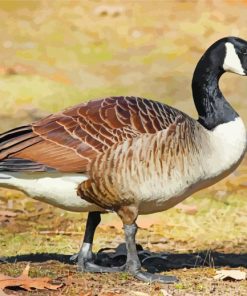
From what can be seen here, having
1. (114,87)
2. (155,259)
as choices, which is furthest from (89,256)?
(114,87)

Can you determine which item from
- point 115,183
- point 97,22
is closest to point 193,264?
point 115,183

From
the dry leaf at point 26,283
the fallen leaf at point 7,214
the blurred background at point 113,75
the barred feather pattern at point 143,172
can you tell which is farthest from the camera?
the fallen leaf at point 7,214

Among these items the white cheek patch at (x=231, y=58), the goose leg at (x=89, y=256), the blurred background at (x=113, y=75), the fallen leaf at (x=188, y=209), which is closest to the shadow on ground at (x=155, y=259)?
the goose leg at (x=89, y=256)

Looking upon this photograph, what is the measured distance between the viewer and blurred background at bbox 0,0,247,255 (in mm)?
8680

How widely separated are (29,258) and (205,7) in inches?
662

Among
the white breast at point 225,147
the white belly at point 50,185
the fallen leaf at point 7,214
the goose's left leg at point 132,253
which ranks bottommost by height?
the goose's left leg at point 132,253

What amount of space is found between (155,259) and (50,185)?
1.41 m

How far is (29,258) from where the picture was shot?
24.0 feet

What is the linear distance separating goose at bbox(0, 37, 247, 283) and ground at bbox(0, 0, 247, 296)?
22.3 inches

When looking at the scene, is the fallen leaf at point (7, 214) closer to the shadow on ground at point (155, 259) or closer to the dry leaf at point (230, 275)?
the shadow on ground at point (155, 259)

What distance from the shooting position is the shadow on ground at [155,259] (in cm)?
730

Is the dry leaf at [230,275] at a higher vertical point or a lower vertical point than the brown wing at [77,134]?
lower

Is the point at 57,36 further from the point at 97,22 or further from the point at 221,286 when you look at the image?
the point at 221,286

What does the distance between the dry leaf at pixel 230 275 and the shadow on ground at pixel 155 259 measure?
0.42 metres
